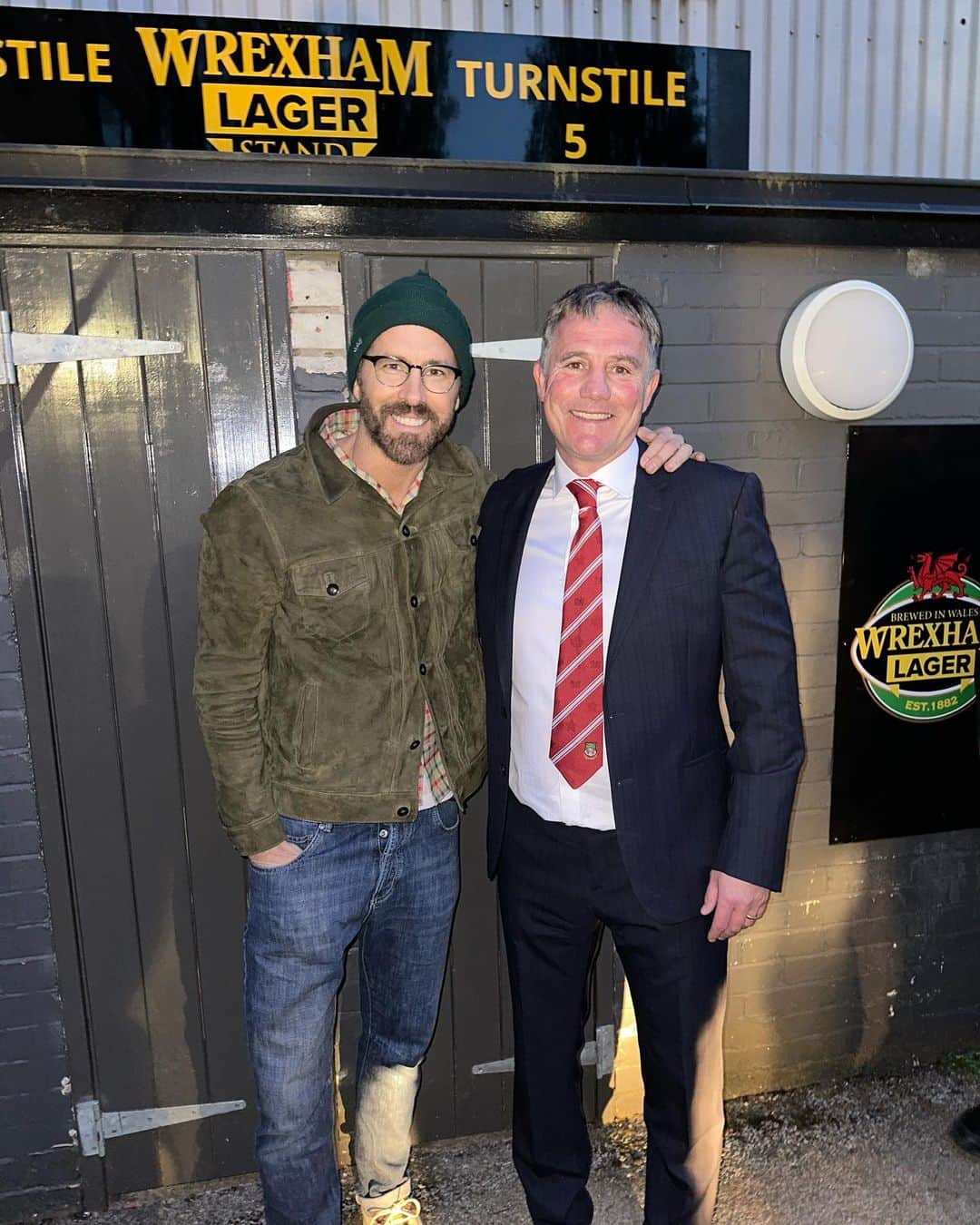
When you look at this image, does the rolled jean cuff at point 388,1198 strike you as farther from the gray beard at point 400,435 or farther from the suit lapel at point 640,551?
the gray beard at point 400,435

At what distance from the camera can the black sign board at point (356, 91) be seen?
9.09ft

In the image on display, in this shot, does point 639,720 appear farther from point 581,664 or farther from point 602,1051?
point 602,1051

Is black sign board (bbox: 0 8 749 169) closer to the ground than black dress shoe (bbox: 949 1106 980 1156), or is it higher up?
higher up

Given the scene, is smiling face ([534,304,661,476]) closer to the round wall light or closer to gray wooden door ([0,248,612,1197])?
gray wooden door ([0,248,612,1197])

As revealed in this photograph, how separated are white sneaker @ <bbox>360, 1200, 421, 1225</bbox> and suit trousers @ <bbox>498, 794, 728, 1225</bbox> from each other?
0.42 m

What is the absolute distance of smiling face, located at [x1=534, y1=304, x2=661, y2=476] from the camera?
7.32 feet

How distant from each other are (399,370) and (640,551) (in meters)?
0.73

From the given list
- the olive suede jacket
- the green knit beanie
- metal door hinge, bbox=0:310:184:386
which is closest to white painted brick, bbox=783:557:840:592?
the olive suede jacket

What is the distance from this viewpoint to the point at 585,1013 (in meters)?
2.56

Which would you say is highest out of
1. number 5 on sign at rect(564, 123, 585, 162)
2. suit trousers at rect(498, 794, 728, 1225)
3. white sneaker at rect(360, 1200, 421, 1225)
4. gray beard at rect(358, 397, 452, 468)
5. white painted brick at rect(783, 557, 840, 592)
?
number 5 on sign at rect(564, 123, 585, 162)

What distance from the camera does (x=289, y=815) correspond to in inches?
92.0

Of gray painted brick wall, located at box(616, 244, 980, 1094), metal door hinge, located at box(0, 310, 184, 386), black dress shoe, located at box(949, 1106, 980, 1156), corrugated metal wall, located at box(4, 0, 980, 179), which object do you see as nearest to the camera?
metal door hinge, located at box(0, 310, 184, 386)

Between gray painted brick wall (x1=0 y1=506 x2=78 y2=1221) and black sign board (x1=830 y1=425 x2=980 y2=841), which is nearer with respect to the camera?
gray painted brick wall (x1=0 y1=506 x2=78 y2=1221)

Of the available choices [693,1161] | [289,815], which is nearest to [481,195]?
[289,815]
